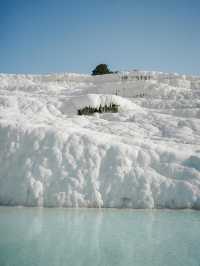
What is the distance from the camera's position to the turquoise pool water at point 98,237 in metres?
10.1

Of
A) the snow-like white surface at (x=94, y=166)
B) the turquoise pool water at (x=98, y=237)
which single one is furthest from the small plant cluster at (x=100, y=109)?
the turquoise pool water at (x=98, y=237)

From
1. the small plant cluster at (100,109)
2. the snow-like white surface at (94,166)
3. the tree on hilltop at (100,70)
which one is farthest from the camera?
the tree on hilltop at (100,70)

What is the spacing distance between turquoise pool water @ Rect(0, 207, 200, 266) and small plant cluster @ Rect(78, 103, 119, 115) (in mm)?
15469

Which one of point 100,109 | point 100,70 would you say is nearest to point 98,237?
point 100,109

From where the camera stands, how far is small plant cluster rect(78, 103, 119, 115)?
32.2m

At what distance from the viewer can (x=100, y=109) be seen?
32781 millimetres

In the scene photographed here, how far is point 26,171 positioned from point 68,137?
114 inches

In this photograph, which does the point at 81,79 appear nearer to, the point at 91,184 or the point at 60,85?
the point at 60,85

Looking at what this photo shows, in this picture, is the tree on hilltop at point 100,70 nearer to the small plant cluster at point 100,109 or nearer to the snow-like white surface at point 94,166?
the small plant cluster at point 100,109

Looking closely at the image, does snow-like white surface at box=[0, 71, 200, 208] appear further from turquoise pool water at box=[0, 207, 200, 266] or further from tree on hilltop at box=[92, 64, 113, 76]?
tree on hilltop at box=[92, 64, 113, 76]

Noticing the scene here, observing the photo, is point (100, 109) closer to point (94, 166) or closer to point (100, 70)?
point (94, 166)

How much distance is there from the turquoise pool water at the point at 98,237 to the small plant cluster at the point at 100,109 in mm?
15469

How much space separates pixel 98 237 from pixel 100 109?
21.0 meters

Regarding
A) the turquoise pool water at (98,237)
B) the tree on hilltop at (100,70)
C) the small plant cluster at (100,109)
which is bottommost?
the turquoise pool water at (98,237)
